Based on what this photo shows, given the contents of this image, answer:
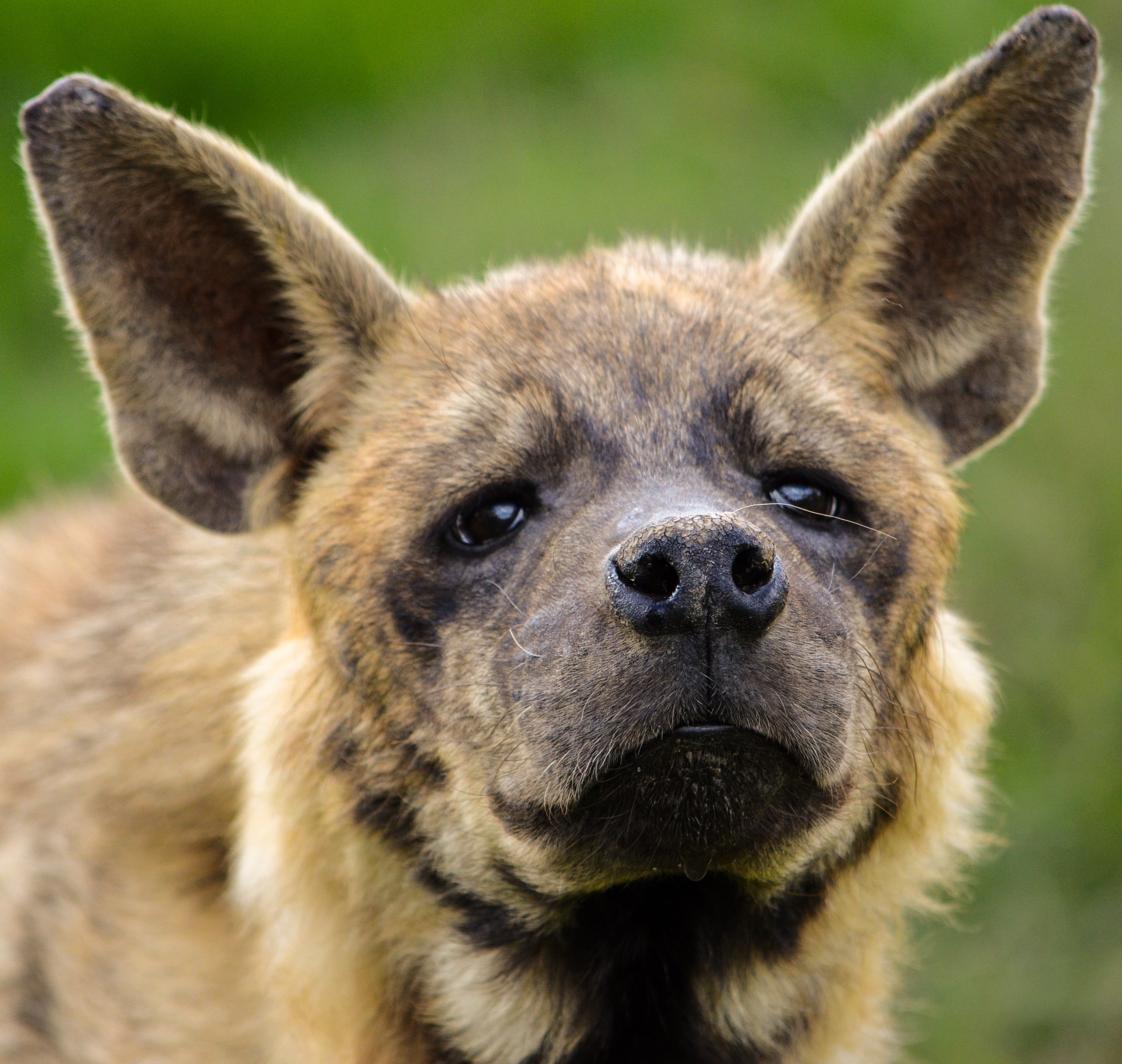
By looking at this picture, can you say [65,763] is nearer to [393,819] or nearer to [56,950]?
[56,950]

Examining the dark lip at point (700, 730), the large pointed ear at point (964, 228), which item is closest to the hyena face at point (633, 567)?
the dark lip at point (700, 730)

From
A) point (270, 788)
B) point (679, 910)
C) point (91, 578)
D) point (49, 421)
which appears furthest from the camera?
point (49, 421)

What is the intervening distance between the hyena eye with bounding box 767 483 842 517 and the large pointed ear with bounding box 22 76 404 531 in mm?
1010

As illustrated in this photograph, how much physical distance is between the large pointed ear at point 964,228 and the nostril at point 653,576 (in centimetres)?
114

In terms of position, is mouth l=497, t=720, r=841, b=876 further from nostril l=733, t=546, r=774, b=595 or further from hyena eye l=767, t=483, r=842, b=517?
hyena eye l=767, t=483, r=842, b=517

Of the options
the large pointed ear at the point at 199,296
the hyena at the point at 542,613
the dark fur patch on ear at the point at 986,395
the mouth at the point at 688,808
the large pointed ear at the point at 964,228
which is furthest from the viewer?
the dark fur patch on ear at the point at 986,395

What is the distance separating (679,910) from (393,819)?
0.61 m

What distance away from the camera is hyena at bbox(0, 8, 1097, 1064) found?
116 inches

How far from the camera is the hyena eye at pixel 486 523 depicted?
3.24m

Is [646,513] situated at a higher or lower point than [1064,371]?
higher

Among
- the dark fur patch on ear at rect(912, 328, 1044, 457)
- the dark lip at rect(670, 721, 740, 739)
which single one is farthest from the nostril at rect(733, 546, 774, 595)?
the dark fur patch on ear at rect(912, 328, 1044, 457)

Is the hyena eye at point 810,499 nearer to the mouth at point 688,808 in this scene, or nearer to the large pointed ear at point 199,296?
the mouth at point 688,808

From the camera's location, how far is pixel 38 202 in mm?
3410

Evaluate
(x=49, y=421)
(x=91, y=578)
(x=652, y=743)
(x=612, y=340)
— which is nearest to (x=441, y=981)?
(x=652, y=743)
